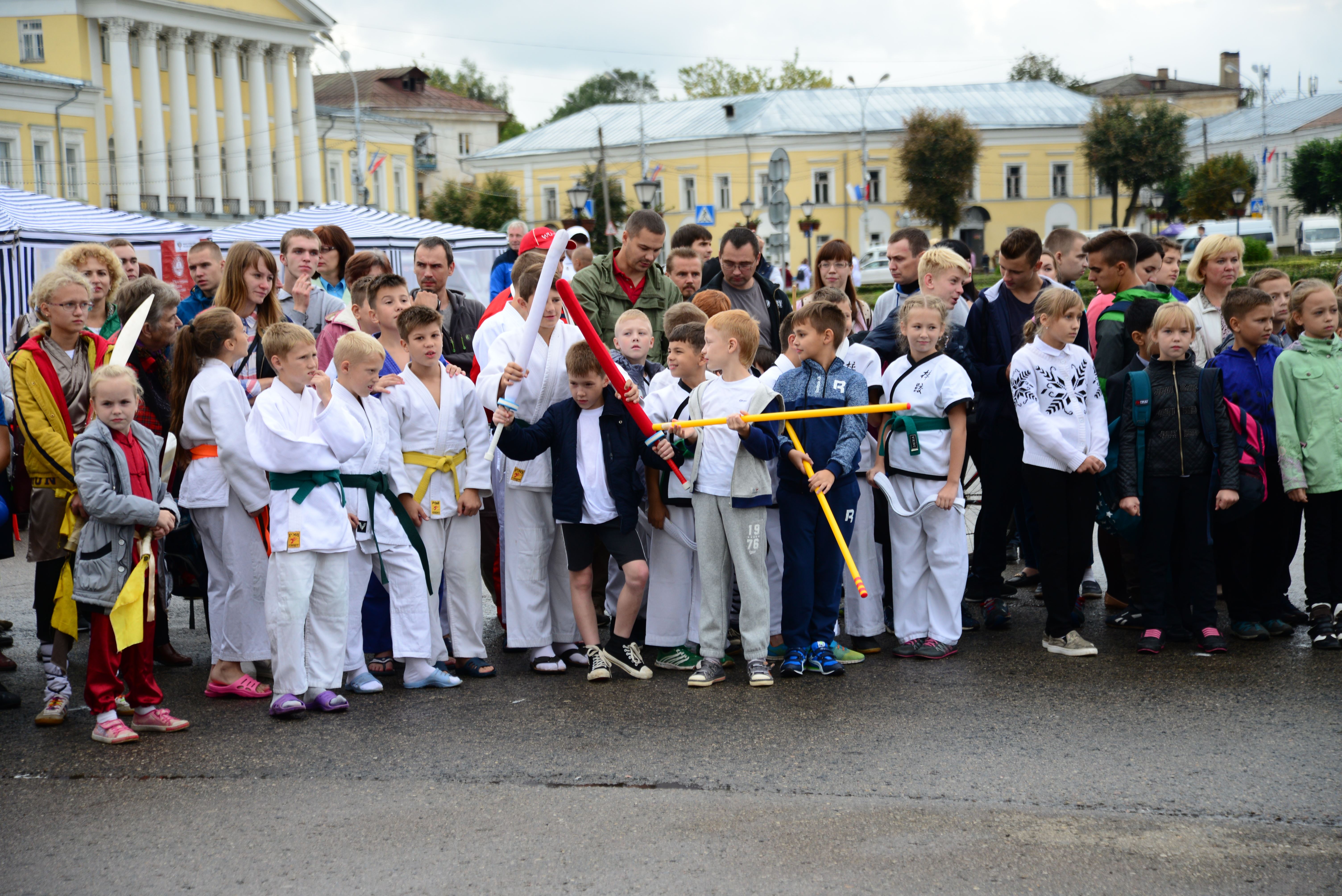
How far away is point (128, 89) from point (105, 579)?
176 ft

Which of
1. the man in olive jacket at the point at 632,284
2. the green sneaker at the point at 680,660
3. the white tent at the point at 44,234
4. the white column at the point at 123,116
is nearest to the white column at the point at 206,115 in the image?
the white column at the point at 123,116

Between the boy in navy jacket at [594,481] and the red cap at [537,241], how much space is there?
4.31ft

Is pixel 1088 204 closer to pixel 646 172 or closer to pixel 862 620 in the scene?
pixel 646 172

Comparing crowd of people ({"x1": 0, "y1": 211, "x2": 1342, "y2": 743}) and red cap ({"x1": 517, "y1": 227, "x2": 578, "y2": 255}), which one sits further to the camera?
red cap ({"x1": 517, "y1": 227, "x2": 578, "y2": 255})

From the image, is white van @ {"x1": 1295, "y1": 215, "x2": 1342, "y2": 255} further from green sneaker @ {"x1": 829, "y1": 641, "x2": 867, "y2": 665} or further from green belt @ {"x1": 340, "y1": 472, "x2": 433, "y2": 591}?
green belt @ {"x1": 340, "y1": 472, "x2": 433, "y2": 591}

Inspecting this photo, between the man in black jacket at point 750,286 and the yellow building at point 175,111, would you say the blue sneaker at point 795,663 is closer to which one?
the man in black jacket at point 750,286

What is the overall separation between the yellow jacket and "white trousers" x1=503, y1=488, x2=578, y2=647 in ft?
6.62

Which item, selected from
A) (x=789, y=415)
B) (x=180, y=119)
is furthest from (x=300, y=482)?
(x=180, y=119)

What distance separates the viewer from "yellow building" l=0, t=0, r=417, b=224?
163ft

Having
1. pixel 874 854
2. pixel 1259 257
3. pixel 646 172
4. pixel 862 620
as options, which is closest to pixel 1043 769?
pixel 874 854

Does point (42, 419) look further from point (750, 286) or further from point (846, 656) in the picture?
point (750, 286)

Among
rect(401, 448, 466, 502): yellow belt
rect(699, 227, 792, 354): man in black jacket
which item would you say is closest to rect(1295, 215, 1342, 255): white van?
rect(699, 227, 792, 354): man in black jacket

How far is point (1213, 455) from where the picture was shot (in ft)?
20.7

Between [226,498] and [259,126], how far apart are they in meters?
59.5
